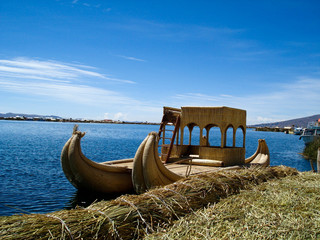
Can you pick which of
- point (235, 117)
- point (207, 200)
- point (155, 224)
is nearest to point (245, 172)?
point (207, 200)

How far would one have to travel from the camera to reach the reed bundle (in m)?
4.74

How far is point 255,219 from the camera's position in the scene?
5.72 m

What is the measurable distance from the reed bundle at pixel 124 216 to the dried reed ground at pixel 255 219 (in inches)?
12.2

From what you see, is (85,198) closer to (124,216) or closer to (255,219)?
(124,216)

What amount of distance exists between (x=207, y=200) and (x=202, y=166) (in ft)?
23.1

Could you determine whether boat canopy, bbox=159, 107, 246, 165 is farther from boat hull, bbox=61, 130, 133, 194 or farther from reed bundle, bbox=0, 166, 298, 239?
reed bundle, bbox=0, 166, 298, 239

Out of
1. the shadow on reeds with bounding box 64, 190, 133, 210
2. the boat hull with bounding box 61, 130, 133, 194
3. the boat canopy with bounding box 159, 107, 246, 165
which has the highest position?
the boat canopy with bounding box 159, 107, 246, 165

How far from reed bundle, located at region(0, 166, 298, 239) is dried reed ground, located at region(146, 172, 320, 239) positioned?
0.31m

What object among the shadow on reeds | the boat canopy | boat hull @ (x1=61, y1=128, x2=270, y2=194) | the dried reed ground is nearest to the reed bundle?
the dried reed ground

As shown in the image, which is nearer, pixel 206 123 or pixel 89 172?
pixel 89 172

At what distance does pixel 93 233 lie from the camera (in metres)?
5.02

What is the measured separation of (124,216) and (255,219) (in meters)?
2.50

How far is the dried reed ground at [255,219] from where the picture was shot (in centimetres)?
519

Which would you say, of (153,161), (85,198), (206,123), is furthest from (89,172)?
(206,123)
